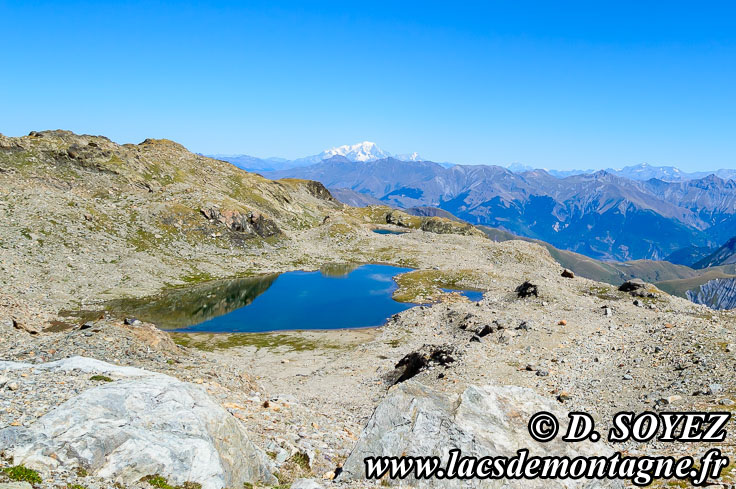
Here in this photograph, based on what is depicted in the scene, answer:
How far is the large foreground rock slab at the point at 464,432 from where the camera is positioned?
648 inches

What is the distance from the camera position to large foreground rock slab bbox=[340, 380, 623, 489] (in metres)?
16.5

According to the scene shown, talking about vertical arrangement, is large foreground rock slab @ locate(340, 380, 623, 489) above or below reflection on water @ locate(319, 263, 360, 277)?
above

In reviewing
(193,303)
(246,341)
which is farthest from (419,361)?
(193,303)

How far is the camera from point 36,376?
21.4m

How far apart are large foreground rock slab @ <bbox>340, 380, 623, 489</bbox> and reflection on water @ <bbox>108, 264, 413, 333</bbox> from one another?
54989 mm

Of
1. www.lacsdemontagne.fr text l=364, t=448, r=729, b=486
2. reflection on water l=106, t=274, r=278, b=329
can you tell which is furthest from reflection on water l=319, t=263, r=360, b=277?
www.lacsdemontagne.fr text l=364, t=448, r=729, b=486

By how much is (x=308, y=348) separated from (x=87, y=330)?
1181 inches

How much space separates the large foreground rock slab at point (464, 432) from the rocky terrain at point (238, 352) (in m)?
0.15

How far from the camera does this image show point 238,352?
57969 millimetres

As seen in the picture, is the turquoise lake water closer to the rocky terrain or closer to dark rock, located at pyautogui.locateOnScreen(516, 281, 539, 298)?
the rocky terrain

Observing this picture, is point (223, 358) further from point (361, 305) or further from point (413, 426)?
point (413, 426)

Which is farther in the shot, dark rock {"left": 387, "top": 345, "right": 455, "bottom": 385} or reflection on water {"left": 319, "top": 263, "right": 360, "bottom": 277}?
reflection on water {"left": 319, "top": 263, "right": 360, "bottom": 277}

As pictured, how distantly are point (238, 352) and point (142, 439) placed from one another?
45002 mm

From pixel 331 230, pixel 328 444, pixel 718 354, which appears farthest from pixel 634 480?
pixel 331 230
